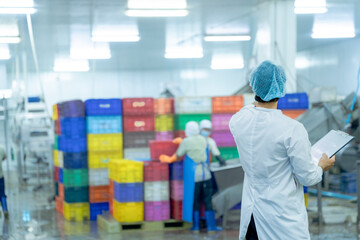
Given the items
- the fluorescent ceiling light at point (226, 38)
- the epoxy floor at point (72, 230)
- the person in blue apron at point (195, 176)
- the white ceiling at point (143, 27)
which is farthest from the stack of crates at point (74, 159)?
the fluorescent ceiling light at point (226, 38)

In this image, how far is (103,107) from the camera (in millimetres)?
9336

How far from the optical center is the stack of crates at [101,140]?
9.32 m

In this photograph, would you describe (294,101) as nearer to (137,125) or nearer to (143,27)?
Answer: (137,125)

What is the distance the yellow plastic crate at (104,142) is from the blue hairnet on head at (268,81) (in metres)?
6.34

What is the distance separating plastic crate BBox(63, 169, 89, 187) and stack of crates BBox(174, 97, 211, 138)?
1.89m

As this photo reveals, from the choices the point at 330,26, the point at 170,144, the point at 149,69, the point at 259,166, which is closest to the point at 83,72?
the point at 149,69

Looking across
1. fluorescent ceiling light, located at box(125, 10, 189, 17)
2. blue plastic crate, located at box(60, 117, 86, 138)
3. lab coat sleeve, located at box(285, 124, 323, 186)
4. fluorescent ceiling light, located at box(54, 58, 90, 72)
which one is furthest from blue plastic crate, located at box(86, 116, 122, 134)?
fluorescent ceiling light, located at box(54, 58, 90, 72)

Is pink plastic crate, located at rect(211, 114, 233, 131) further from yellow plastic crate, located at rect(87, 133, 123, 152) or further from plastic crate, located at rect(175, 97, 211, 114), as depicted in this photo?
yellow plastic crate, located at rect(87, 133, 123, 152)

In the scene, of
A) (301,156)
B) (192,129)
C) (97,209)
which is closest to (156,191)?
(192,129)

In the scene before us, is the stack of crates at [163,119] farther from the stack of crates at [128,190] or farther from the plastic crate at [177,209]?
the plastic crate at [177,209]

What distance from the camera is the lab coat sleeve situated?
9.81ft

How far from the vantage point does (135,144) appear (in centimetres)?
961

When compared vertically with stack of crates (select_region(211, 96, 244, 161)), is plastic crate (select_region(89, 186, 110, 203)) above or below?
below

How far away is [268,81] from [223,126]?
21.6ft
